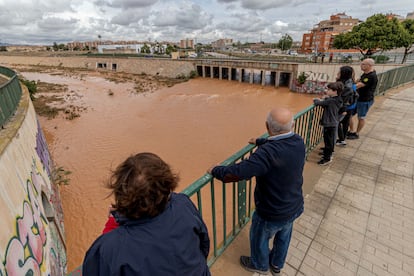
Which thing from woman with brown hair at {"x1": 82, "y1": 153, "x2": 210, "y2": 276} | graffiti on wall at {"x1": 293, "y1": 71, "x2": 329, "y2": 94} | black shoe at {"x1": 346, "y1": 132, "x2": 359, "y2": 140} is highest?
woman with brown hair at {"x1": 82, "y1": 153, "x2": 210, "y2": 276}

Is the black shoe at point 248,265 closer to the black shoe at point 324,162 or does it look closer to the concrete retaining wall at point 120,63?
the black shoe at point 324,162

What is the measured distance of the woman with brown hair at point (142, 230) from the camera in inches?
37.4

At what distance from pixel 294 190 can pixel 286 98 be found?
2799 centimetres

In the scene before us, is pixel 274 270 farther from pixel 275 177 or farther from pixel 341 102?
pixel 341 102

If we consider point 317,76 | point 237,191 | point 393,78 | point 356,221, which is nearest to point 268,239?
point 237,191

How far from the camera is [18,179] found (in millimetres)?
4223

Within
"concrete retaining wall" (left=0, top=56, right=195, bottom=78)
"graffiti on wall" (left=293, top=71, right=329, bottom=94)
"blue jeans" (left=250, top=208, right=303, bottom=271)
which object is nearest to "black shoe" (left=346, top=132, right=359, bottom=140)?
"blue jeans" (left=250, top=208, right=303, bottom=271)

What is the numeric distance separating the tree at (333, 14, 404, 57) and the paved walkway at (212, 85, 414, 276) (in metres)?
33.4

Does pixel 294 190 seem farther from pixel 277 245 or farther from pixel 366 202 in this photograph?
pixel 366 202

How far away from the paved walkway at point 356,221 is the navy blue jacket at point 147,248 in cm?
164

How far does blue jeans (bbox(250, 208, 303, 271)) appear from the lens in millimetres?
2119

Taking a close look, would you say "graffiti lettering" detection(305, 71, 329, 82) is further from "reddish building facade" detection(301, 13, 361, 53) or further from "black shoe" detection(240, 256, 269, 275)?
"reddish building facade" detection(301, 13, 361, 53)

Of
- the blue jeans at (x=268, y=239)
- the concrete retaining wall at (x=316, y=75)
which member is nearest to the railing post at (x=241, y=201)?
the blue jeans at (x=268, y=239)

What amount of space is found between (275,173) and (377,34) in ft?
126
